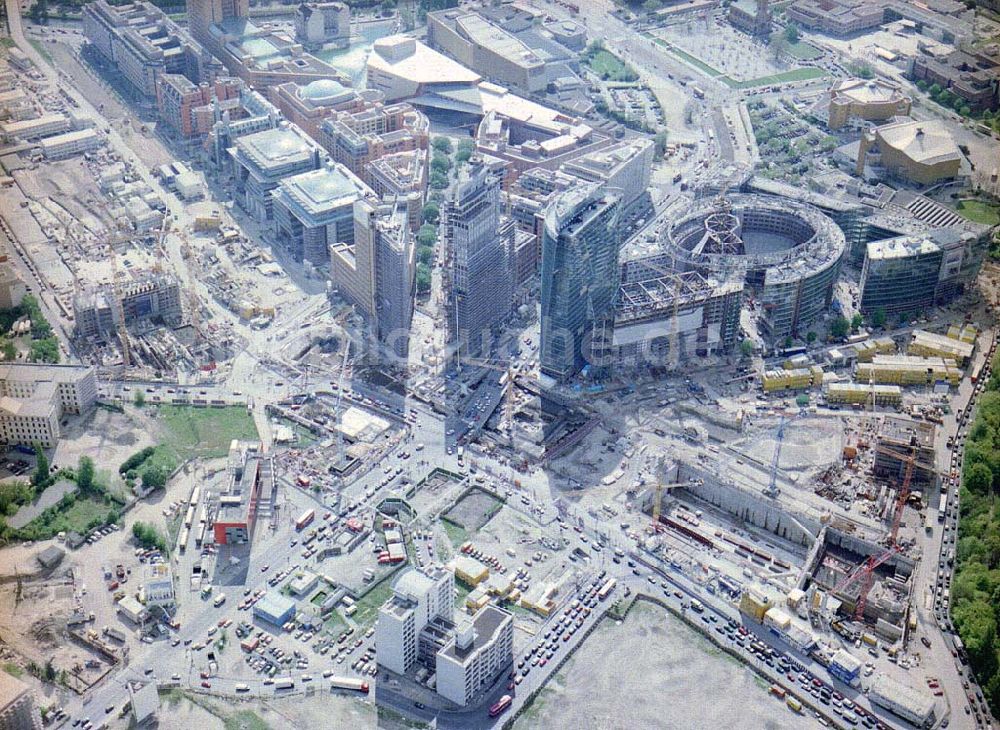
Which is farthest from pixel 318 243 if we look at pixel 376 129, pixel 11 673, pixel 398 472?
pixel 11 673

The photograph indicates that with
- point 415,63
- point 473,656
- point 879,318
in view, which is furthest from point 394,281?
point 415,63

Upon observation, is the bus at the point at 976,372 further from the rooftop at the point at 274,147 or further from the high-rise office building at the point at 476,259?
the rooftop at the point at 274,147

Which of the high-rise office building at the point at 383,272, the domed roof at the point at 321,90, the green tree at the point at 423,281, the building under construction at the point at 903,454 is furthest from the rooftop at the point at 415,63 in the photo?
the building under construction at the point at 903,454

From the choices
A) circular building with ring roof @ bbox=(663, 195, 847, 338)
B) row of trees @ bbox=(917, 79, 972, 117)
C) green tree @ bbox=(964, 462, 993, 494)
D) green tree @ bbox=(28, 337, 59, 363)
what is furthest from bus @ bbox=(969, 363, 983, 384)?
green tree @ bbox=(28, 337, 59, 363)

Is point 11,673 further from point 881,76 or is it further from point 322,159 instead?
point 881,76

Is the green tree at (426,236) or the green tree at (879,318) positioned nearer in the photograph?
the green tree at (879,318)

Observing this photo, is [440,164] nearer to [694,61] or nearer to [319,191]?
[319,191]
